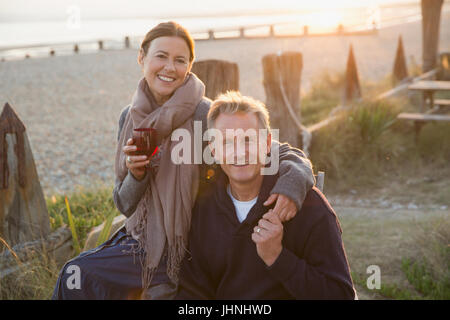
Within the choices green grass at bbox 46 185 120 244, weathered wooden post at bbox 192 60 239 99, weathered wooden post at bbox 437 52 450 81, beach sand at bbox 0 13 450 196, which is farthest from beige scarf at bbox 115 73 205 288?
weathered wooden post at bbox 437 52 450 81

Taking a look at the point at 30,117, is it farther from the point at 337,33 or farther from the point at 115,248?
the point at 337,33

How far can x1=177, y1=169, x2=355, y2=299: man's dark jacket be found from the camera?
2367 millimetres

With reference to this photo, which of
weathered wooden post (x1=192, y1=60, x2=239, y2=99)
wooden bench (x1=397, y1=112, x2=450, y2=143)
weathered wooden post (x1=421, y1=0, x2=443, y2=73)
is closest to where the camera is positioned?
weathered wooden post (x1=192, y1=60, x2=239, y2=99)

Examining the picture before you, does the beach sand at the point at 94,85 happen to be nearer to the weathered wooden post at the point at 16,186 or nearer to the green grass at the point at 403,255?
the weathered wooden post at the point at 16,186

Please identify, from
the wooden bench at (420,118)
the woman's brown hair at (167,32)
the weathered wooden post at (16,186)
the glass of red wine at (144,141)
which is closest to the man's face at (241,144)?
the glass of red wine at (144,141)

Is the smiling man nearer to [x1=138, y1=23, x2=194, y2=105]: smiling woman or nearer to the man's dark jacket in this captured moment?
the man's dark jacket

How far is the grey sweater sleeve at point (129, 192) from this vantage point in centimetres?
292

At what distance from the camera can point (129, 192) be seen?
2.96 m

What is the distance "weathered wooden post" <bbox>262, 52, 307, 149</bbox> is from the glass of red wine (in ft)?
12.6

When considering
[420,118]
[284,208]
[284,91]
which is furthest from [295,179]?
[420,118]

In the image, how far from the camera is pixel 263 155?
2545mm

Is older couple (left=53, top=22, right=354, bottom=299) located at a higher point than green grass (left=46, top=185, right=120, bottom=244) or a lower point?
higher

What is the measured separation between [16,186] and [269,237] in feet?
8.15

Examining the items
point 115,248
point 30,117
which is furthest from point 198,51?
point 115,248
